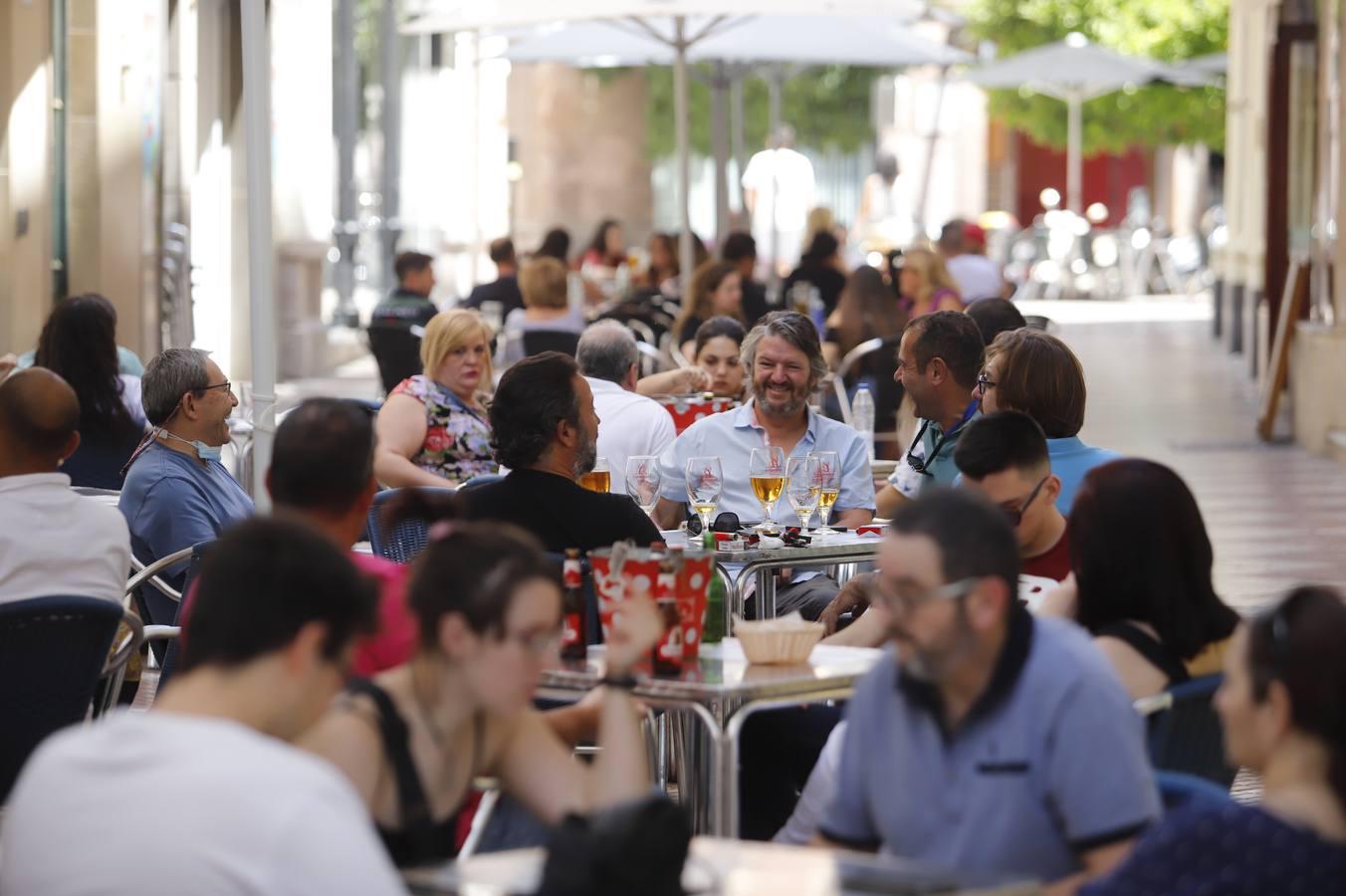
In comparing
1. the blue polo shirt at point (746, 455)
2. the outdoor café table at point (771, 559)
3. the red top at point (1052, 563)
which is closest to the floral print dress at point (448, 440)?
the blue polo shirt at point (746, 455)

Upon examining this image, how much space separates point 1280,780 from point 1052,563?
6.57 ft

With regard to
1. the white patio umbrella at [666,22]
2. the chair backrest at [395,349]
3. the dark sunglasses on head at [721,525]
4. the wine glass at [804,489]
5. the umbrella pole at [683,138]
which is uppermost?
the white patio umbrella at [666,22]

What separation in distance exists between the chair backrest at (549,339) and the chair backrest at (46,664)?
7.18 meters

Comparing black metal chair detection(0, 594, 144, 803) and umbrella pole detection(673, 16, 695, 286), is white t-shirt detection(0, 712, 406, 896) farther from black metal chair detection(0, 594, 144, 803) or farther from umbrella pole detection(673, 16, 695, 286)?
umbrella pole detection(673, 16, 695, 286)

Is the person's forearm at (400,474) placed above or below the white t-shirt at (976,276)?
below

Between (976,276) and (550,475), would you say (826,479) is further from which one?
(976,276)

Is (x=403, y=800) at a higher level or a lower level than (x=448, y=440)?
lower

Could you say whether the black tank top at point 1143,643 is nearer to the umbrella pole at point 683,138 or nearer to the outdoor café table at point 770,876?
the outdoor café table at point 770,876

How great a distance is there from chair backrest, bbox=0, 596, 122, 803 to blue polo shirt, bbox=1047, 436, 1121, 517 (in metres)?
2.25

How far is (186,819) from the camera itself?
223 centimetres

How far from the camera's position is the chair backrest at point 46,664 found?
156 inches

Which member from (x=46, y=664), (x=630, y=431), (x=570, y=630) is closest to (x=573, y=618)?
(x=570, y=630)

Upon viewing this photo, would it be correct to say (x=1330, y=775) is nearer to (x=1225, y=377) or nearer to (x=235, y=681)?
(x=235, y=681)

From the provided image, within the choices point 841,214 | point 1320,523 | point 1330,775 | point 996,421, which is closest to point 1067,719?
point 1330,775
